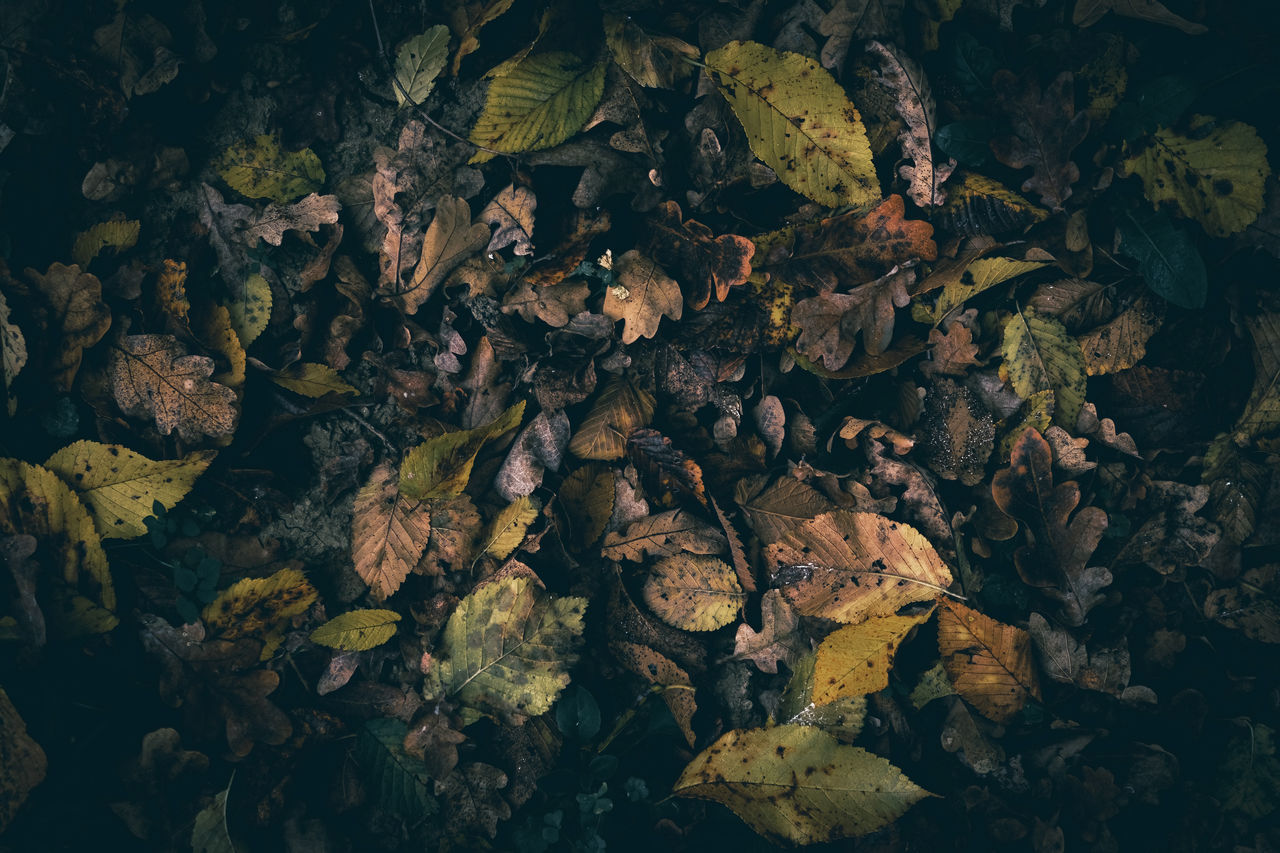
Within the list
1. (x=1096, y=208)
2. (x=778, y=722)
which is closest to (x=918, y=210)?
(x=1096, y=208)

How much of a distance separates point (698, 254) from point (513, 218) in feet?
1.93

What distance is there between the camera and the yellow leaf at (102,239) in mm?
2109

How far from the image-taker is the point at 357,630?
210 cm

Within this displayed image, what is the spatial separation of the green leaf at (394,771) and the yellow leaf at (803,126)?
2086mm

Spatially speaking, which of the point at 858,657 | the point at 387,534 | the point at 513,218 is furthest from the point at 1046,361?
the point at 387,534

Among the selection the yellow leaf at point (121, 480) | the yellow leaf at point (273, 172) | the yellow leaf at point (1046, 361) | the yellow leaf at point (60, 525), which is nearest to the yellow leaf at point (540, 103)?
the yellow leaf at point (273, 172)

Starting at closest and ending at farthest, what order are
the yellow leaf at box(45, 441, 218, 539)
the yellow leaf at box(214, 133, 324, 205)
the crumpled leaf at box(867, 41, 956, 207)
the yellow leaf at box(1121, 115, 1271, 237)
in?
the yellow leaf at box(1121, 115, 1271, 237) → the crumpled leaf at box(867, 41, 956, 207) → the yellow leaf at box(45, 441, 218, 539) → the yellow leaf at box(214, 133, 324, 205)

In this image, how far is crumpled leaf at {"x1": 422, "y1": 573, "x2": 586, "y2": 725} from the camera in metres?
2.02

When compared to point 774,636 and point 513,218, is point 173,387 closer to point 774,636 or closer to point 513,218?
point 513,218

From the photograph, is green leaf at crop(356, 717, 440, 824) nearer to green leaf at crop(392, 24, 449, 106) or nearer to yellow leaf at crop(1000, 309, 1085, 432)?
green leaf at crop(392, 24, 449, 106)

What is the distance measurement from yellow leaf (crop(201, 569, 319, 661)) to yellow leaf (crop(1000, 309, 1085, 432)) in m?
2.30

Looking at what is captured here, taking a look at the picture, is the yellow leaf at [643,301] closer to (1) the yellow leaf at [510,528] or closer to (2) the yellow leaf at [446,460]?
(2) the yellow leaf at [446,460]

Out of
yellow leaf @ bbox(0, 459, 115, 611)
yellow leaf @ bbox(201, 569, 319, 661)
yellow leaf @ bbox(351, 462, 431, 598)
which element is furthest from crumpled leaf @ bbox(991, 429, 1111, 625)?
yellow leaf @ bbox(0, 459, 115, 611)

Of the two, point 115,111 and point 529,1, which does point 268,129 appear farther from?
point 529,1
